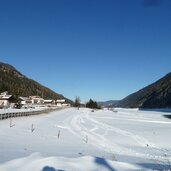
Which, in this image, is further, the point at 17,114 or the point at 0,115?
the point at 17,114

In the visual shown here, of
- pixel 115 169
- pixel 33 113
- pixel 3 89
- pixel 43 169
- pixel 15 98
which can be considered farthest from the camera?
pixel 3 89

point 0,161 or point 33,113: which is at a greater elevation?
point 33,113

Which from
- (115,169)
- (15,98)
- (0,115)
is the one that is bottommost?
(115,169)

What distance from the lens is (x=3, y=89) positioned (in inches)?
5655

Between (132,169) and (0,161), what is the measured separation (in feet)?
12.9

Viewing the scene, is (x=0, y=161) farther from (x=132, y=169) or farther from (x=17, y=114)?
(x=17, y=114)

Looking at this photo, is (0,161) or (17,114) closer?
(0,161)

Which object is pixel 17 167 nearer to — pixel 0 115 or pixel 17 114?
pixel 0 115

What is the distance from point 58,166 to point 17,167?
1.16 meters

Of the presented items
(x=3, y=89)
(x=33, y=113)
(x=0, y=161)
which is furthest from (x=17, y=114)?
(x=3, y=89)

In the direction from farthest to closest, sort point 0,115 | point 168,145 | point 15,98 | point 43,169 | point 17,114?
point 15,98
point 17,114
point 0,115
point 168,145
point 43,169

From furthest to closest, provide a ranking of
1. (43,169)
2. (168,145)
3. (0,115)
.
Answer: (0,115)
(168,145)
(43,169)

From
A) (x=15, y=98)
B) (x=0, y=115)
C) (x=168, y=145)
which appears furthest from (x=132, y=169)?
(x=15, y=98)

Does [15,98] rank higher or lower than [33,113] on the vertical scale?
higher
